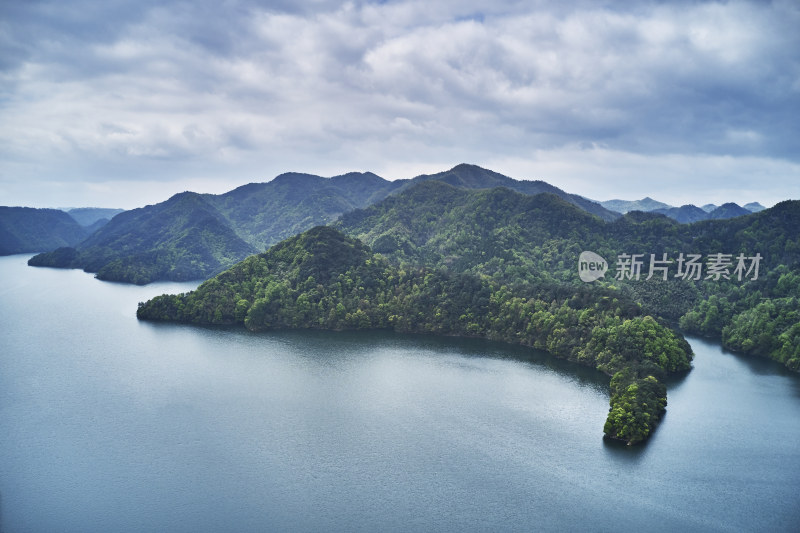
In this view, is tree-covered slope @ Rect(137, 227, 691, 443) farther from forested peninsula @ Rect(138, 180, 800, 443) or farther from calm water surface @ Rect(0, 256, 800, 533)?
calm water surface @ Rect(0, 256, 800, 533)

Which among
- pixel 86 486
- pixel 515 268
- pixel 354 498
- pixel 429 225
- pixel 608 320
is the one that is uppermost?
pixel 429 225

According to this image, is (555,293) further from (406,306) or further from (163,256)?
(163,256)

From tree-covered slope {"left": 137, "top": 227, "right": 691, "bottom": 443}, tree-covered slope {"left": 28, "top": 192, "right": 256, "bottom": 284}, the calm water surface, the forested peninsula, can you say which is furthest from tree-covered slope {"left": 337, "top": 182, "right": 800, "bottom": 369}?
tree-covered slope {"left": 28, "top": 192, "right": 256, "bottom": 284}

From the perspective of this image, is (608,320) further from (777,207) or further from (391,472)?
(777,207)

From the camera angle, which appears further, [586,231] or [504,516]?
[586,231]

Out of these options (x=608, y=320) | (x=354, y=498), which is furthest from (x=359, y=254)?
(x=354, y=498)
